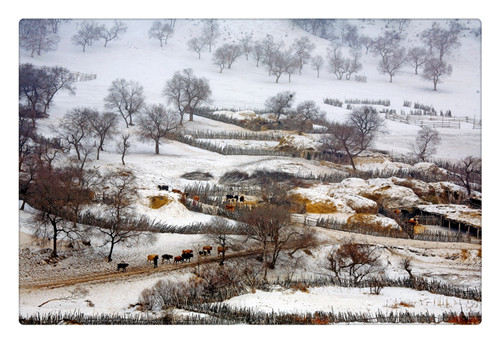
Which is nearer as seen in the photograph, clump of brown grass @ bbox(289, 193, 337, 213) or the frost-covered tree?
clump of brown grass @ bbox(289, 193, 337, 213)

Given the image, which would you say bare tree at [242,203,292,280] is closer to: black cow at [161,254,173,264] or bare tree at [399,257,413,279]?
black cow at [161,254,173,264]

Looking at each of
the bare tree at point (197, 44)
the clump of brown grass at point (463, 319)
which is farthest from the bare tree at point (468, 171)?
the bare tree at point (197, 44)

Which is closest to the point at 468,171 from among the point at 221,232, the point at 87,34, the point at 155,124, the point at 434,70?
the point at 434,70

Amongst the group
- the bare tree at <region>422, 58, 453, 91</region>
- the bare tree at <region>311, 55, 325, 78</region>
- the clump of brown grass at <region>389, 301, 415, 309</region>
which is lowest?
the clump of brown grass at <region>389, 301, 415, 309</region>

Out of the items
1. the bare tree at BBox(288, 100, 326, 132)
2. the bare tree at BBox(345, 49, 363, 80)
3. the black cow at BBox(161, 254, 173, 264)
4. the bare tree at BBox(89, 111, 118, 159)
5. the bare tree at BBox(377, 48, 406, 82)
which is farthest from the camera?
the bare tree at BBox(288, 100, 326, 132)

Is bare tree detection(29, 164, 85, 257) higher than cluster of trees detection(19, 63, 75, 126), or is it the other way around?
cluster of trees detection(19, 63, 75, 126)

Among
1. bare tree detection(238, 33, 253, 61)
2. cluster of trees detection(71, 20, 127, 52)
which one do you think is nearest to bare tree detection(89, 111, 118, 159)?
cluster of trees detection(71, 20, 127, 52)
